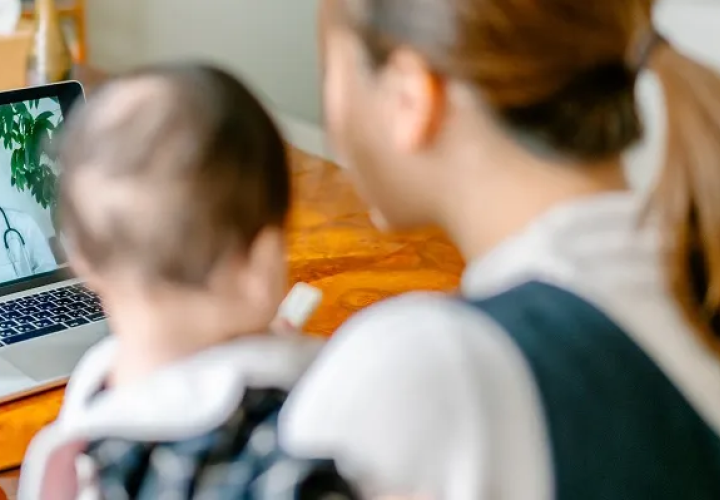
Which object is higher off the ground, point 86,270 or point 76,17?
point 86,270

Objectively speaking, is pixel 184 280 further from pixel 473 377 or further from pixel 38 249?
pixel 38 249

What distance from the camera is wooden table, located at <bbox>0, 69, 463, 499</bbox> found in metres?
1.27

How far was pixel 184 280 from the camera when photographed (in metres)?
0.75

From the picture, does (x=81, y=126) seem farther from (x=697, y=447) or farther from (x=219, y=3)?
(x=219, y=3)

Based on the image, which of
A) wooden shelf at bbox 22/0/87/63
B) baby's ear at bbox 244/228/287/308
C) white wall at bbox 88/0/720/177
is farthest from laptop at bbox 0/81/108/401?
wooden shelf at bbox 22/0/87/63

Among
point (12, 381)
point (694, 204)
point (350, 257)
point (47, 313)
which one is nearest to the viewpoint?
point (694, 204)

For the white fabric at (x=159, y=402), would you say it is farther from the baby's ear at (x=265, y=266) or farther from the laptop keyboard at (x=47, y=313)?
the laptop keyboard at (x=47, y=313)

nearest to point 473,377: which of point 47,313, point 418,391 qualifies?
point 418,391

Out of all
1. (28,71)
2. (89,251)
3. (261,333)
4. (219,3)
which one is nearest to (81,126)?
(89,251)

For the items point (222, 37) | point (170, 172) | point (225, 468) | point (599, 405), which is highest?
point (170, 172)

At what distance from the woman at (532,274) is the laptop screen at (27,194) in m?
0.65

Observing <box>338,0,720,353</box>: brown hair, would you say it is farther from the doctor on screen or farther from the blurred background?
the blurred background

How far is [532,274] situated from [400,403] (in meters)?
0.13

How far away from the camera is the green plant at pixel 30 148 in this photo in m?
1.27
